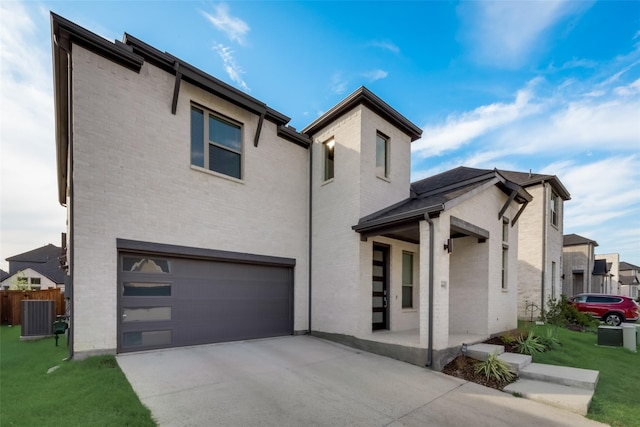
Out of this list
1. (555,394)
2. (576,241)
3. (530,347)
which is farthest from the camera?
(576,241)

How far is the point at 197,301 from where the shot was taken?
24.6 feet

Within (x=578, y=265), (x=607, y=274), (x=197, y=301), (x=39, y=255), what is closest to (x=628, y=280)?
(x=607, y=274)

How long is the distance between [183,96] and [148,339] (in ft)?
19.8

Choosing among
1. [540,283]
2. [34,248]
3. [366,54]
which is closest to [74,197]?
[366,54]

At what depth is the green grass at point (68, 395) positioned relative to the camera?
3604mm

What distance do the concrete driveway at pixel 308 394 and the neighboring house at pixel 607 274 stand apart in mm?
29766

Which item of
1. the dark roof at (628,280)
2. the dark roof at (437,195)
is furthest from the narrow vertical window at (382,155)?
the dark roof at (628,280)

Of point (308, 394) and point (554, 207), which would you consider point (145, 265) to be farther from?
point (554, 207)

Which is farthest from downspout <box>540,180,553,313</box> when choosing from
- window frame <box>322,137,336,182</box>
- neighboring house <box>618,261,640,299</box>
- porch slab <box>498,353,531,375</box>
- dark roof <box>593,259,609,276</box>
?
neighboring house <box>618,261,640,299</box>

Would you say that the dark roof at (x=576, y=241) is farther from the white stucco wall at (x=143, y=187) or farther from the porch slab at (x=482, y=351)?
the white stucco wall at (x=143, y=187)

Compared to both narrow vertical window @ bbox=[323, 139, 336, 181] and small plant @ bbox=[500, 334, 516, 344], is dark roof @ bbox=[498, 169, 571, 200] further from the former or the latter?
narrow vertical window @ bbox=[323, 139, 336, 181]

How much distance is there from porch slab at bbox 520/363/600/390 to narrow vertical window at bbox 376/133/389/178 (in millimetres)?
6156

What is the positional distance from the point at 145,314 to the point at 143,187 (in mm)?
2939

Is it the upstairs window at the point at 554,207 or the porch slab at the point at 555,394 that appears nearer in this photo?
the porch slab at the point at 555,394
